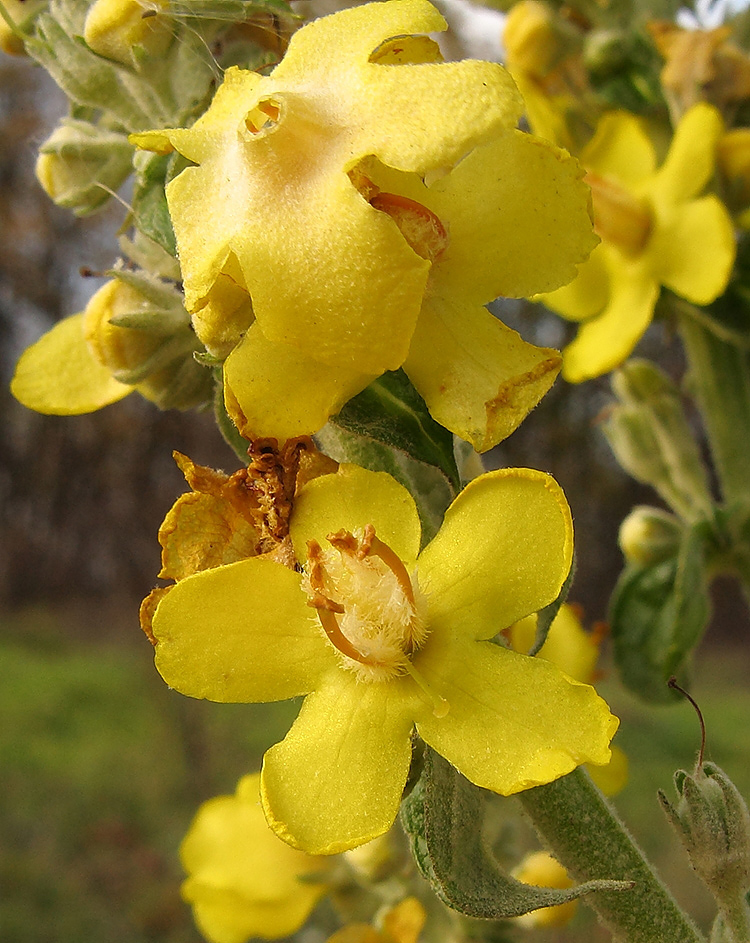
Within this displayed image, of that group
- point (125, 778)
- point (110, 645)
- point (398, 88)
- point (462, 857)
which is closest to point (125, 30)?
point (398, 88)


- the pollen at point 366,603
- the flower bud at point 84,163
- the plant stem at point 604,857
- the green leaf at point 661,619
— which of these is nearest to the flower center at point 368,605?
the pollen at point 366,603

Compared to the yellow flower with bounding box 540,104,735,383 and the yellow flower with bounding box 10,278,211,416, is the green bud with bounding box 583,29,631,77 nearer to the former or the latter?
the yellow flower with bounding box 540,104,735,383

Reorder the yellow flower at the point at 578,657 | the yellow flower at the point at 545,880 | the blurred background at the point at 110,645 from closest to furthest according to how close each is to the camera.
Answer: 1. the yellow flower at the point at 578,657
2. the yellow flower at the point at 545,880
3. the blurred background at the point at 110,645

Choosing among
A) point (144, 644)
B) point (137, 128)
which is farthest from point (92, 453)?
point (137, 128)

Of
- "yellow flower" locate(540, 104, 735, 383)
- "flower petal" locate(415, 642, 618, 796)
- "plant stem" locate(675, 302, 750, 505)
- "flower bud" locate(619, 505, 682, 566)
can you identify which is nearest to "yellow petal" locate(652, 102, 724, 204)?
"yellow flower" locate(540, 104, 735, 383)

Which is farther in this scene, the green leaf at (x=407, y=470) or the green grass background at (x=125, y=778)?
the green grass background at (x=125, y=778)

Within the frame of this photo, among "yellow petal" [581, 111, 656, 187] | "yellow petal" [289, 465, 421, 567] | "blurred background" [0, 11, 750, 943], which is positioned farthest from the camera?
"blurred background" [0, 11, 750, 943]

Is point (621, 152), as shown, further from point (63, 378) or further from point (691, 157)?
point (63, 378)

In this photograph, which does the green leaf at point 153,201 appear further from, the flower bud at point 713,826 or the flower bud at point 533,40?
the flower bud at point 533,40
